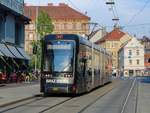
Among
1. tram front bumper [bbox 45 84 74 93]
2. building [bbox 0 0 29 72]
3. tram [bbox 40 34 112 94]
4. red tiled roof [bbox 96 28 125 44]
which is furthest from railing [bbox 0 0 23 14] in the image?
red tiled roof [bbox 96 28 125 44]

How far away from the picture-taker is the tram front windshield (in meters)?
31.0

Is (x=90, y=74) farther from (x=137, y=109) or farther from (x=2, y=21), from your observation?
(x=2, y=21)

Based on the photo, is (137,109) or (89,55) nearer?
(137,109)

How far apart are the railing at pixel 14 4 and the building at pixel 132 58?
331 ft

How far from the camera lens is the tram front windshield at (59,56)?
31.0m

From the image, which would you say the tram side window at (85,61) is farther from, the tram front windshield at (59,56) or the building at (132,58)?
the building at (132,58)

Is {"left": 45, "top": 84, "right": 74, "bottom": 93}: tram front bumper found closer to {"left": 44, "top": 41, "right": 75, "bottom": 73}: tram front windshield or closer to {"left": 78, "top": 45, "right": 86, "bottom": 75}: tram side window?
{"left": 44, "top": 41, "right": 75, "bottom": 73}: tram front windshield

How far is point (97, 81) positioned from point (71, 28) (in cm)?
11316

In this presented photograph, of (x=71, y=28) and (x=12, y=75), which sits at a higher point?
(x=71, y=28)

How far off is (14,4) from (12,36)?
375 centimetres

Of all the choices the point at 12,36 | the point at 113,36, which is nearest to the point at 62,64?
the point at 12,36

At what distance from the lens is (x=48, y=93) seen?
109 ft

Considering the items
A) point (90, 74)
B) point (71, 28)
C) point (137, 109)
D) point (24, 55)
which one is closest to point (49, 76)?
point (90, 74)

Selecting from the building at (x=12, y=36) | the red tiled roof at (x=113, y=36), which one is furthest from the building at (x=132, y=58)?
the building at (x=12, y=36)
